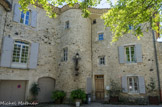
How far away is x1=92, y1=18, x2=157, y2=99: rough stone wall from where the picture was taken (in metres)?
8.94

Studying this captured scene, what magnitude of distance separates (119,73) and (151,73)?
219cm

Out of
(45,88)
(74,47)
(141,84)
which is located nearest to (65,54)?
(74,47)

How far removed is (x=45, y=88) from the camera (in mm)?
9664

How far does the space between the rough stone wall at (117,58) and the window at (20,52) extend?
551 cm

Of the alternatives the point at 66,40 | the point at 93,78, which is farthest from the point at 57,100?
the point at 66,40

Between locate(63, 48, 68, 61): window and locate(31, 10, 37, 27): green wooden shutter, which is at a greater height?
locate(31, 10, 37, 27): green wooden shutter

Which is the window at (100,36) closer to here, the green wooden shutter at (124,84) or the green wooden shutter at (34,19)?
the green wooden shutter at (124,84)

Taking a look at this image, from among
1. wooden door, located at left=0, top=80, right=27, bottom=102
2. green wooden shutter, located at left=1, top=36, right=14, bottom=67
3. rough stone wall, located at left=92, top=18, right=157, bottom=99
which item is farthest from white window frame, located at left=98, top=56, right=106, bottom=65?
green wooden shutter, located at left=1, top=36, right=14, bottom=67

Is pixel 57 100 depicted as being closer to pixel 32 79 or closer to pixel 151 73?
pixel 32 79

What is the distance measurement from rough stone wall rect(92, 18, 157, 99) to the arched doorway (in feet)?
12.2

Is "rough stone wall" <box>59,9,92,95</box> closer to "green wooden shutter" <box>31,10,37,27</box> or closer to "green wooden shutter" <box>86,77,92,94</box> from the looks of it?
"green wooden shutter" <box>86,77,92,94</box>

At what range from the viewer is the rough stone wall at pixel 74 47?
934 centimetres

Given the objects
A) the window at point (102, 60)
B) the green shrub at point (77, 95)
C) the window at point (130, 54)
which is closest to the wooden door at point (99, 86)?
the window at point (102, 60)

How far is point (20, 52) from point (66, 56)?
11.3ft
